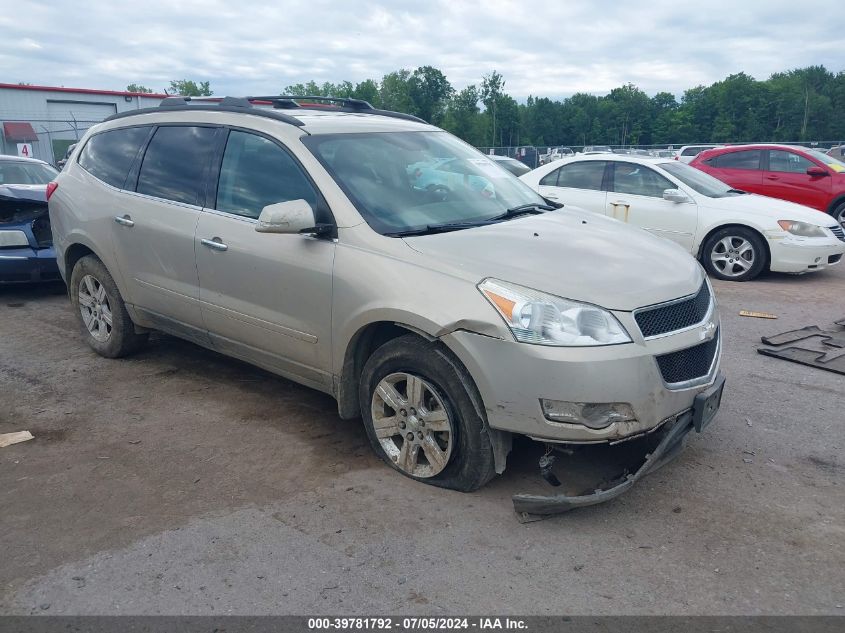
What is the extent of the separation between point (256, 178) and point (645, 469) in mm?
2814

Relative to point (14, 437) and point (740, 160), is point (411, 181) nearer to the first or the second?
point (14, 437)

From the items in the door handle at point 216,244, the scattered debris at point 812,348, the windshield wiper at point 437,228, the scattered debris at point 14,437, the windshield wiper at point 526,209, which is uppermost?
the windshield wiper at point 526,209

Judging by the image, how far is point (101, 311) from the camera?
5695 millimetres

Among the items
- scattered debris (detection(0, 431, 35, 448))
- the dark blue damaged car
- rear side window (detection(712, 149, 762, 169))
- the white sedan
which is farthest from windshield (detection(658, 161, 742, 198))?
scattered debris (detection(0, 431, 35, 448))

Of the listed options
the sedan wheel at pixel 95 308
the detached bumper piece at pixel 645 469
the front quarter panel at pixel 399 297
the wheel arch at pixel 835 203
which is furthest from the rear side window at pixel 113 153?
the wheel arch at pixel 835 203

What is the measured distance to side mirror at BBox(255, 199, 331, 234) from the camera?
371cm

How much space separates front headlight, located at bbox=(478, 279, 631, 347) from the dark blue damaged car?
242 inches

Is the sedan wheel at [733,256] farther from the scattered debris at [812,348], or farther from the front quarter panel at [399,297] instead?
the front quarter panel at [399,297]

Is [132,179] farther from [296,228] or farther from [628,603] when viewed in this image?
[628,603]

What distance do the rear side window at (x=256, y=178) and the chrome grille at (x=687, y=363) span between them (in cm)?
208

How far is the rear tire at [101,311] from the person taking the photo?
5.51 m

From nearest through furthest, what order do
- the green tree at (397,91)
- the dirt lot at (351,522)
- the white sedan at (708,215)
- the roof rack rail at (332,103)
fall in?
the dirt lot at (351,522) → the roof rack rail at (332,103) → the white sedan at (708,215) → the green tree at (397,91)

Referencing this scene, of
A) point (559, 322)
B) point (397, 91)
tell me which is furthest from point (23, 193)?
point (397, 91)
